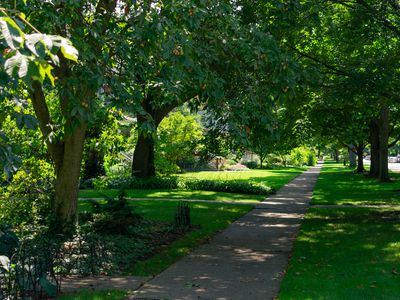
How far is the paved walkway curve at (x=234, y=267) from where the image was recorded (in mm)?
6637

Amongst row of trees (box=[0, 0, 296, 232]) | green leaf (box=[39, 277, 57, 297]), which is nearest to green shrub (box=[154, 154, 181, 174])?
row of trees (box=[0, 0, 296, 232])

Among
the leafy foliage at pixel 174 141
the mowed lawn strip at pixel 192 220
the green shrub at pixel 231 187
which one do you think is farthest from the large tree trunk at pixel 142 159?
the mowed lawn strip at pixel 192 220

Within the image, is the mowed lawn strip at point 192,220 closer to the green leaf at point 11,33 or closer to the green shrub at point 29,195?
the green shrub at point 29,195

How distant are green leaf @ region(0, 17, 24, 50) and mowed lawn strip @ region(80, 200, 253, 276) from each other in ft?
18.4

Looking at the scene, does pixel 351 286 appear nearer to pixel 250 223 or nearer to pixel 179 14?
pixel 179 14

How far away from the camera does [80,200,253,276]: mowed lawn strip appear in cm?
845

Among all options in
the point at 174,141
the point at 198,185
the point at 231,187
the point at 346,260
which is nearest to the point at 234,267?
the point at 346,260

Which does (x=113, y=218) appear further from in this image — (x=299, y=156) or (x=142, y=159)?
(x=299, y=156)

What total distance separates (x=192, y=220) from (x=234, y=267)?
5.62 m

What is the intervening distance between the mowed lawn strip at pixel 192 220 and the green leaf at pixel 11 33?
18.4 feet

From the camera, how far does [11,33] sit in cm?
267

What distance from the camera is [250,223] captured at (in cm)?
1370

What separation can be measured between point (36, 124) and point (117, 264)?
4.42 m

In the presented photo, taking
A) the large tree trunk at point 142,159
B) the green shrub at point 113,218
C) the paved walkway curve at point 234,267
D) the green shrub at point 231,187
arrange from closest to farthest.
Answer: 1. the paved walkway curve at point 234,267
2. the green shrub at point 113,218
3. the green shrub at point 231,187
4. the large tree trunk at point 142,159
